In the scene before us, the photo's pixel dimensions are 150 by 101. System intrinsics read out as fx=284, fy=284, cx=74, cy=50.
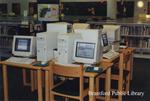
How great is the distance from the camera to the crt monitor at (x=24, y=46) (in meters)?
4.52

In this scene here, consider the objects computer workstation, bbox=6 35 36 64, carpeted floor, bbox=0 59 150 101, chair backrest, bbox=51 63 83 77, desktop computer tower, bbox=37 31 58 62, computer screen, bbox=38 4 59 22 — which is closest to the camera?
chair backrest, bbox=51 63 83 77

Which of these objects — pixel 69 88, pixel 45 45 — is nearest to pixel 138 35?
pixel 45 45

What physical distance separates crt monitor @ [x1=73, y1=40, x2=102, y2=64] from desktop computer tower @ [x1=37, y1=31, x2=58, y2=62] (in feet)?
1.42

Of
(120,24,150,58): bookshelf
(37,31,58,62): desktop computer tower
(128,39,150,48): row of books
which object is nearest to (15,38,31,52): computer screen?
(37,31,58,62): desktop computer tower

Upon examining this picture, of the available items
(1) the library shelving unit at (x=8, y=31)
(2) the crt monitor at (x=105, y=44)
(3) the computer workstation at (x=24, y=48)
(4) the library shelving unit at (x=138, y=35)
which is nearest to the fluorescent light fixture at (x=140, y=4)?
(4) the library shelving unit at (x=138, y=35)

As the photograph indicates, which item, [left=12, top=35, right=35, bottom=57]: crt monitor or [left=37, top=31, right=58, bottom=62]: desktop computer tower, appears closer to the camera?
[left=37, top=31, right=58, bottom=62]: desktop computer tower

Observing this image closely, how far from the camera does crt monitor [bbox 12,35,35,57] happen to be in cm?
452

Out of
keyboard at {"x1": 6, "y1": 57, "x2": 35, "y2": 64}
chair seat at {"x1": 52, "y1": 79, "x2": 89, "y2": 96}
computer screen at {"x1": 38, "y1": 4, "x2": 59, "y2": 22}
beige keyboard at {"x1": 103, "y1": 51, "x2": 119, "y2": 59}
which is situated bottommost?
chair seat at {"x1": 52, "y1": 79, "x2": 89, "y2": 96}

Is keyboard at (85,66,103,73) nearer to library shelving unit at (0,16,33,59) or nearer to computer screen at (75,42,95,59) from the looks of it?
computer screen at (75,42,95,59)

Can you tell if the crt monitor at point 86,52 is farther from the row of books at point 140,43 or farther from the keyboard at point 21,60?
the row of books at point 140,43

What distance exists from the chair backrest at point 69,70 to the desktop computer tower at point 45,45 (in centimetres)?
59

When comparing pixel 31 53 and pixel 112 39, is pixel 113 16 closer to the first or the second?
pixel 112 39

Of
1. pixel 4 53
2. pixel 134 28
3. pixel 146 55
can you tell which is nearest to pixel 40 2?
pixel 4 53

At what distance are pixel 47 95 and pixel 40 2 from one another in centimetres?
342
